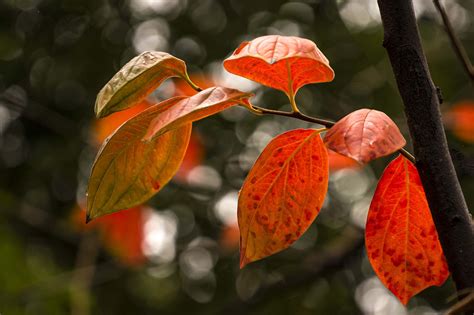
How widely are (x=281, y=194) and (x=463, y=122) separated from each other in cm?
76

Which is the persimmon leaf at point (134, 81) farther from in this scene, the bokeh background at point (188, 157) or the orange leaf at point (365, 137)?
the bokeh background at point (188, 157)

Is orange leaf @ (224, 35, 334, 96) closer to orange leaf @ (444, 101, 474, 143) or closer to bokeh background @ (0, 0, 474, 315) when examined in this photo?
orange leaf @ (444, 101, 474, 143)

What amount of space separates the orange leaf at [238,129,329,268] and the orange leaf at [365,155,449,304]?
0.04m

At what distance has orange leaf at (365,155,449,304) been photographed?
1.64 ft

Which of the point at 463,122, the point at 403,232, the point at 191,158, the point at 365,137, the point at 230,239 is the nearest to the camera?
the point at 365,137

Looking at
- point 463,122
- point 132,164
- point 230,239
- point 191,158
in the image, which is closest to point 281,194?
point 132,164

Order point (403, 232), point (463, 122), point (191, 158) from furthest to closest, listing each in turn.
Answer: point (191, 158) < point (463, 122) < point (403, 232)

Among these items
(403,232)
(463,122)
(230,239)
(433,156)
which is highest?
(433,156)

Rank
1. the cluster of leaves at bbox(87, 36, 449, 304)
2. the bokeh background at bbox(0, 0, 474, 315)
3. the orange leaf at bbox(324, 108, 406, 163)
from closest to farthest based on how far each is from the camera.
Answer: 1. the orange leaf at bbox(324, 108, 406, 163)
2. the cluster of leaves at bbox(87, 36, 449, 304)
3. the bokeh background at bbox(0, 0, 474, 315)

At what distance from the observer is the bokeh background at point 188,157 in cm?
177

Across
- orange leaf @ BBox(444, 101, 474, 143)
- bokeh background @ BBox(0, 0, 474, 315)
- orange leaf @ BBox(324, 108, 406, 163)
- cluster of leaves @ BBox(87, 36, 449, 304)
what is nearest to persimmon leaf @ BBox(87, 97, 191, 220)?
cluster of leaves @ BBox(87, 36, 449, 304)

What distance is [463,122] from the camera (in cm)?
117

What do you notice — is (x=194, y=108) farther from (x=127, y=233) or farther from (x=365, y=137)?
(x=127, y=233)

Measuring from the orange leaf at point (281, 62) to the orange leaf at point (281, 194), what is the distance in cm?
4
